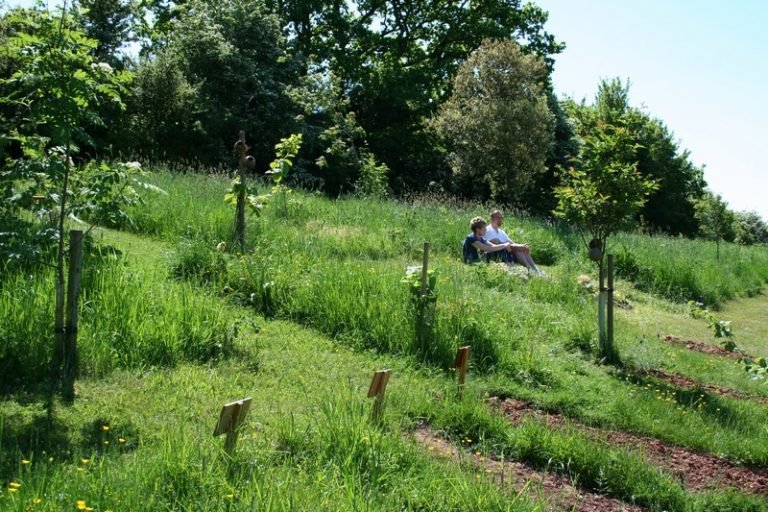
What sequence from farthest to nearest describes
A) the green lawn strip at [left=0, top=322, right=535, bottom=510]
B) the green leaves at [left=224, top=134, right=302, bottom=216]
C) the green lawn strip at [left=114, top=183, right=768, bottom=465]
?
the green leaves at [left=224, top=134, right=302, bottom=216]
the green lawn strip at [left=114, top=183, right=768, bottom=465]
the green lawn strip at [left=0, top=322, right=535, bottom=510]

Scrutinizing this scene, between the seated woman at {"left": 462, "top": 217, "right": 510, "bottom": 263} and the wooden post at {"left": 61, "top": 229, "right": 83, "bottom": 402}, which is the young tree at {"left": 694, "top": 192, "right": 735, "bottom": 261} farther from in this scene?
the wooden post at {"left": 61, "top": 229, "right": 83, "bottom": 402}

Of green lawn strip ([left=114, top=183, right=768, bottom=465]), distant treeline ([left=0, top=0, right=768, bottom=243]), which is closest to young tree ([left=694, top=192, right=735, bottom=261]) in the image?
distant treeline ([left=0, top=0, right=768, bottom=243])

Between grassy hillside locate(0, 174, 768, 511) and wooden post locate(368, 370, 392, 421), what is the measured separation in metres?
0.12

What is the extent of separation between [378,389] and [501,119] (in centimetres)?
1660

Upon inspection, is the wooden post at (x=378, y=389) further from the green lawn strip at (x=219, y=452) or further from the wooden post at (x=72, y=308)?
the wooden post at (x=72, y=308)

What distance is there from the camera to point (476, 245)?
1234 centimetres

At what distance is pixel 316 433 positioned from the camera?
4.97 metres

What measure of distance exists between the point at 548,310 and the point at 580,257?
5.26 m

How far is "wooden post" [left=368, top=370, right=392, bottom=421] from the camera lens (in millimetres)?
5211

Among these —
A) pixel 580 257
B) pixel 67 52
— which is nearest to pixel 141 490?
pixel 67 52

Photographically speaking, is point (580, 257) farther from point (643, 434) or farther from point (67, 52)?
point (67, 52)

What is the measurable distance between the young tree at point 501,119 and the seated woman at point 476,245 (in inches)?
355

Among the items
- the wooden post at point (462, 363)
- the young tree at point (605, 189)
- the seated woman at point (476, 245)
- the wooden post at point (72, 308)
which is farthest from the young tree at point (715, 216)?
the wooden post at point (72, 308)

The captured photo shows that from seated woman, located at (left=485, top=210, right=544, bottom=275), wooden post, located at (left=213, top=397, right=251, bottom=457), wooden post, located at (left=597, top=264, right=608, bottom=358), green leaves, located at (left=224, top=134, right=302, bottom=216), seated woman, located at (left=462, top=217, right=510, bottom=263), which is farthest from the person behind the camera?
seated woman, located at (left=485, top=210, right=544, bottom=275)
